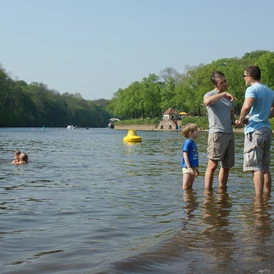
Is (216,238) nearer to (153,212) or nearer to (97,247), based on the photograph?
(97,247)

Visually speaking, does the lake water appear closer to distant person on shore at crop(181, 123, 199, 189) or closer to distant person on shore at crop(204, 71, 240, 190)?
distant person on shore at crop(181, 123, 199, 189)

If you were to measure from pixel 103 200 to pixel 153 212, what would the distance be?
1.41m

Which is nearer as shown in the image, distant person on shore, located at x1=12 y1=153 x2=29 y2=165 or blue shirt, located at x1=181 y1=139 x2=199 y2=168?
blue shirt, located at x1=181 y1=139 x2=199 y2=168

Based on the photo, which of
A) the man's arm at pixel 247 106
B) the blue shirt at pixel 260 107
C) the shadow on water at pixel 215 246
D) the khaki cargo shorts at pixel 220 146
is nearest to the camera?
the shadow on water at pixel 215 246

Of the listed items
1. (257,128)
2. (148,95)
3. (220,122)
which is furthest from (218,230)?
(148,95)

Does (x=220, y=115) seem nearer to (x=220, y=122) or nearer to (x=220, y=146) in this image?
(x=220, y=122)

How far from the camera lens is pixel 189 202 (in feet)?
25.0

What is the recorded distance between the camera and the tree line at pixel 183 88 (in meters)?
85.6

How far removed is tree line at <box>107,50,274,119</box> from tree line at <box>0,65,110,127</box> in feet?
74.5

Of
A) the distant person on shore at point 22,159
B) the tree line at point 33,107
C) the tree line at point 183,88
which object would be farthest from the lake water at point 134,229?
the tree line at point 33,107

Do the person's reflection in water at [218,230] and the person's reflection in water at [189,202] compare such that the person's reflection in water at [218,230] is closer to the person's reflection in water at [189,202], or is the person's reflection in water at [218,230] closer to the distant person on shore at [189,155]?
the person's reflection in water at [189,202]

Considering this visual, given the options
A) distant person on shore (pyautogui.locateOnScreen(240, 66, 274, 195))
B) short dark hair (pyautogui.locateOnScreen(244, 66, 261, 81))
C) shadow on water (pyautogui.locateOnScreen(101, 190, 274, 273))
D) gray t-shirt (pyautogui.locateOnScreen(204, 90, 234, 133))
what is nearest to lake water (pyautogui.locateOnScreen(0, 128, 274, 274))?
shadow on water (pyautogui.locateOnScreen(101, 190, 274, 273))

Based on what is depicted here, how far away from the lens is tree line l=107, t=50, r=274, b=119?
85644 millimetres

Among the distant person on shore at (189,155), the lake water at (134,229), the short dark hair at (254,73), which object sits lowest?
the lake water at (134,229)
